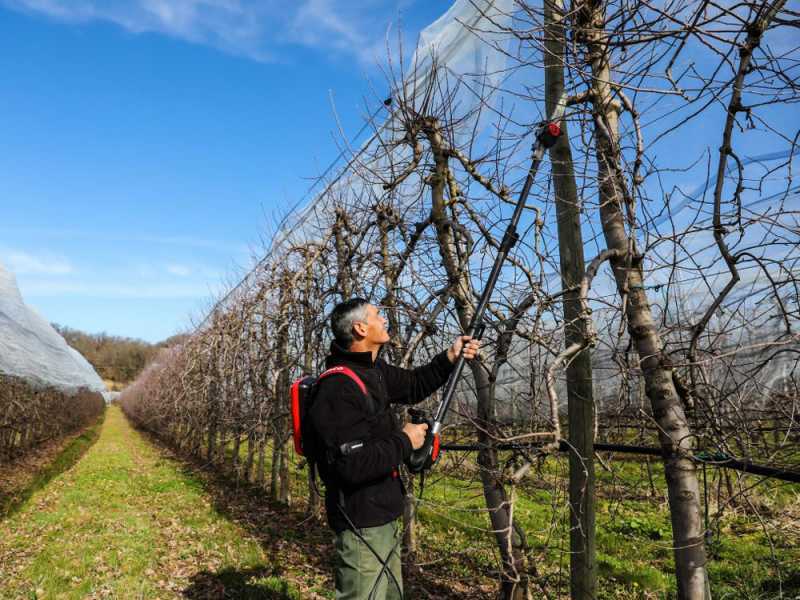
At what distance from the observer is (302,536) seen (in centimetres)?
749

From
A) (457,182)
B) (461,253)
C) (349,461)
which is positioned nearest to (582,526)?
(349,461)

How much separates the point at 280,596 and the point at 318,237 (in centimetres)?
511

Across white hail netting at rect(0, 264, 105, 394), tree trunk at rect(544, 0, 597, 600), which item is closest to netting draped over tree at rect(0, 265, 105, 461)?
white hail netting at rect(0, 264, 105, 394)

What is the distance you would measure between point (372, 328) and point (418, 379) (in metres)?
0.50

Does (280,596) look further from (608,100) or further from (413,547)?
(608,100)

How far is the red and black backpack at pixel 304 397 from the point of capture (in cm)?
269

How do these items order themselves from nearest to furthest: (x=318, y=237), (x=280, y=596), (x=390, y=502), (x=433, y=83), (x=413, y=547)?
(x=390, y=502)
(x=433, y=83)
(x=280, y=596)
(x=413, y=547)
(x=318, y=237)

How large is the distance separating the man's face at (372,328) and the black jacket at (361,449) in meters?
0.09

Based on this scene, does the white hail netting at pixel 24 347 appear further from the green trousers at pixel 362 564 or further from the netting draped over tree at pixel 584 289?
the green trousers at pixel 362 564

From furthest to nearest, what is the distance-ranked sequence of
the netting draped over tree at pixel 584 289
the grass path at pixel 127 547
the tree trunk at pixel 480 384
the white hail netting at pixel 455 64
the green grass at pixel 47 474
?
1. the green grass at pixel 47 474
2. the grass path at pixel 127 547
3. the white hail netting at pixel 455 64
4. the tree trunk at pixel 480 384
5. the netting draped over tree at pixel 584 289

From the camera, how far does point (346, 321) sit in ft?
9.62

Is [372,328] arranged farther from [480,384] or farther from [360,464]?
[480,384]

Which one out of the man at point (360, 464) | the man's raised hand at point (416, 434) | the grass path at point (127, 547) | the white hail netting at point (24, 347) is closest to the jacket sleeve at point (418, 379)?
the man at point (360, 464)

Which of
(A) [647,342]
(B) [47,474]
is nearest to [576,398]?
(A) [647,342]
